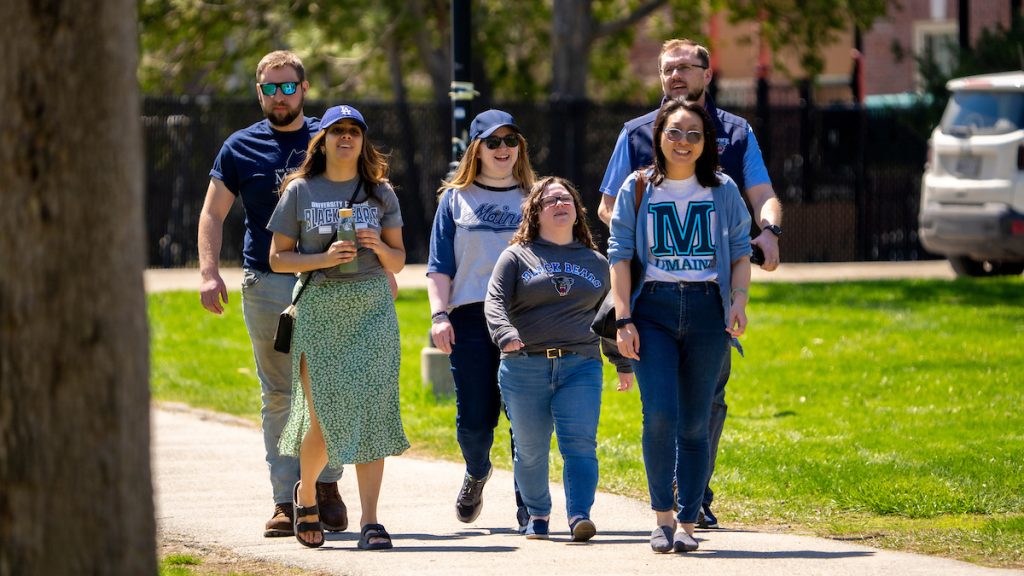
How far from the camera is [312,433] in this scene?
21.7 feet

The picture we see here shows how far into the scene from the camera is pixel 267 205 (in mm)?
6992

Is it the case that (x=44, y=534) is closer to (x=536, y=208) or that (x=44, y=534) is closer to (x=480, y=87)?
(x=536, y=208)

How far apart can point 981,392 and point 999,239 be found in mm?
6126

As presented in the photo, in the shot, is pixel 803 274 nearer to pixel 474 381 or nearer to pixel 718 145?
pixel 718 145

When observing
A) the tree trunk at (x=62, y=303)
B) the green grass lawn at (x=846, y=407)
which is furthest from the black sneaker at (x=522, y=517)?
the tree trunk at (x=62, y=303)

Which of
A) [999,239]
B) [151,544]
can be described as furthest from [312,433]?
[999,239]

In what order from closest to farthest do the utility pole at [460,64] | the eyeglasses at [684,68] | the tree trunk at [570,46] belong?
1. the eyeglasses at [684,68]
2. the utility pole at [460,64]
3. the tree trunk at [570,46]

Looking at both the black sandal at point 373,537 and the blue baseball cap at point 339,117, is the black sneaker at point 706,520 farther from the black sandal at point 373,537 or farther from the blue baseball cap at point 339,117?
the blue baseball cap at point 339,117

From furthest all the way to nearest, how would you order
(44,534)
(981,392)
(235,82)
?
(235,82)
(981,392)
(44,534)

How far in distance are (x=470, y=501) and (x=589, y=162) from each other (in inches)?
570

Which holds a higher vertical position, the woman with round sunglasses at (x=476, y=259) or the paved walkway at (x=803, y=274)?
the woman with round sunglasses at (x=476, y=259)

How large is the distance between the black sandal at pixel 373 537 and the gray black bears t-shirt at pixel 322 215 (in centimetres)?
99

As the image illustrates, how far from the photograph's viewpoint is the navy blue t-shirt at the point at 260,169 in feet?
22.9

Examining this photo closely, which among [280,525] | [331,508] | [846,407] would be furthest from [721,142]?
[846,407]
